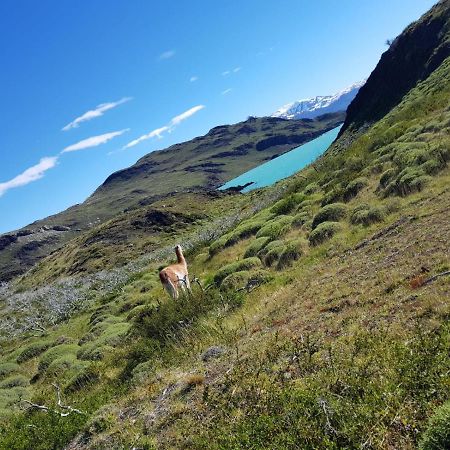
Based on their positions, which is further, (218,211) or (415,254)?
(218,211)

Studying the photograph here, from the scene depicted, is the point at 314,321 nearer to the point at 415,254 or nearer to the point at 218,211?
the point at 415,254

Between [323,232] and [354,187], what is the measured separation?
474 cm

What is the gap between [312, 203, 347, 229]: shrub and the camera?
18.7m

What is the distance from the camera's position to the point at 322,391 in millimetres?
5902

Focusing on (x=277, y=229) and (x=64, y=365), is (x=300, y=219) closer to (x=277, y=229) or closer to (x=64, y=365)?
(x=277, y=229)

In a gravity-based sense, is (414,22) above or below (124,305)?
above

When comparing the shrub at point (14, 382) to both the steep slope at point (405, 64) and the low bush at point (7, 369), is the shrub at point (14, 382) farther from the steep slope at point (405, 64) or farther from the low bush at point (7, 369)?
the steep slope at point (405, 64)

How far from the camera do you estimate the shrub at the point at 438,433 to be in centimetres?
399

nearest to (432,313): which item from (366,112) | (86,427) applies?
(86,427)

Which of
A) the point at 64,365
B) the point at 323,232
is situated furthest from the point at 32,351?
the point at 323,232

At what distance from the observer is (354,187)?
68.5 feet

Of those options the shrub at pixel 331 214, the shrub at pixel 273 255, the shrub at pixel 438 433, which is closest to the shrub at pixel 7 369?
the shrub at pixel 273 255

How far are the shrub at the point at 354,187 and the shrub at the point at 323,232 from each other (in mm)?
3723

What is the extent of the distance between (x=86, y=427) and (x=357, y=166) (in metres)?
20.6
